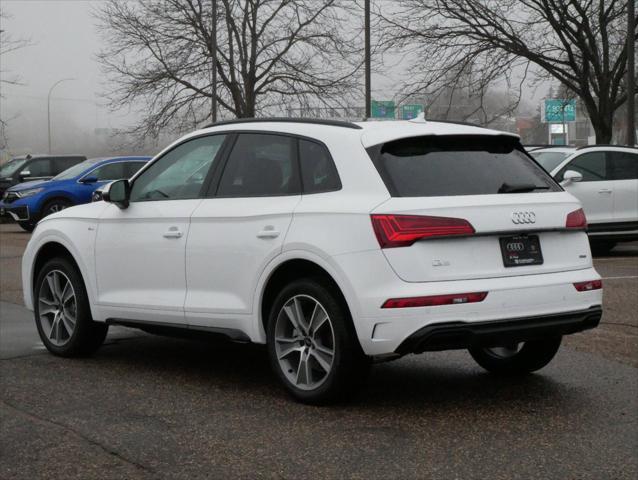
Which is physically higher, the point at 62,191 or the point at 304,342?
the point at 62,191

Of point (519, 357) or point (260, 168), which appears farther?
point (519, 357)

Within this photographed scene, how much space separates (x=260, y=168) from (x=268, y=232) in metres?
0.55

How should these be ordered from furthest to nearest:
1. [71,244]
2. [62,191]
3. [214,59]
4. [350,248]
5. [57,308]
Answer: [214,59] < [62,191] < [57,308] < [71,244] < [350,248]

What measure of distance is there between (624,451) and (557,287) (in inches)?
42.3

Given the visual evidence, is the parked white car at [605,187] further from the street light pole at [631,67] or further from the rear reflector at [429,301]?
the rear reflector at [429,301]

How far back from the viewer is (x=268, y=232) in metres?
6.42

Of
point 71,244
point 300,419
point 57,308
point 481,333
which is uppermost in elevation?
point 71,244

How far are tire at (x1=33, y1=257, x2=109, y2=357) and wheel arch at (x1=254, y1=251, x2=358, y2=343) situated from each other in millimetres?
1716

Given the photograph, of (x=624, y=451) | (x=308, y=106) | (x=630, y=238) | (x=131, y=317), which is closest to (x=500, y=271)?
(x=624, y=451)

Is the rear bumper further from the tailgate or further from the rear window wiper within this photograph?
the rear window wiper

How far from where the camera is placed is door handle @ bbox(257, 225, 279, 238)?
251 inches

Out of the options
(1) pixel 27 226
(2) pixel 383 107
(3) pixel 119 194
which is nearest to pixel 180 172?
(3) pixel 119 194

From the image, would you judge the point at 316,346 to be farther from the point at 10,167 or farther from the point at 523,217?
the point at 10,167

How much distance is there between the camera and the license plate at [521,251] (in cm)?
603
